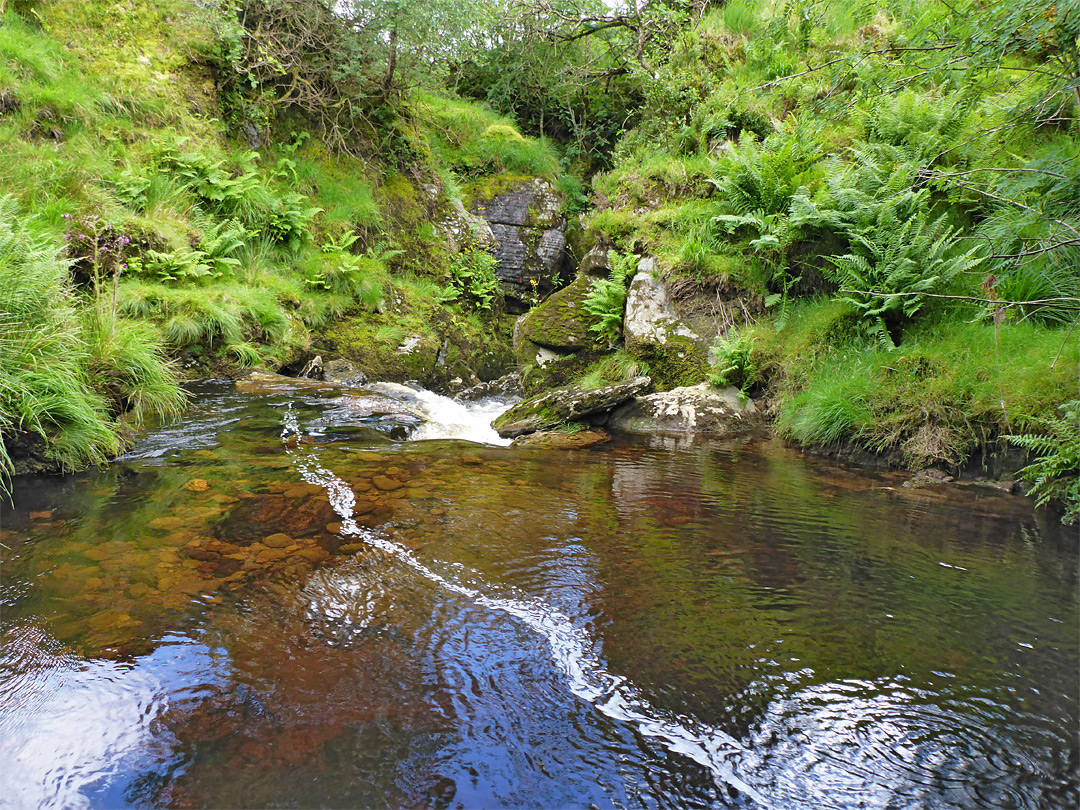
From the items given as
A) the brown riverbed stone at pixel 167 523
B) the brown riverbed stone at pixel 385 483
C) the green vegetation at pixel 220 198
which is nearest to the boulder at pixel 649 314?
the green vegetation at pixel 220 198

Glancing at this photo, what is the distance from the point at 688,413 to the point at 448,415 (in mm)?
3043

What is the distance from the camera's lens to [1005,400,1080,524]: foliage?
364 cm

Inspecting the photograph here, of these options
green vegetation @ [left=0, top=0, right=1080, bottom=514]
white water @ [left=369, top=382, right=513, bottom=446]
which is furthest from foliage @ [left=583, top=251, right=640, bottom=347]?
white water @ [left=369, top=382, right=513, bottom=446]

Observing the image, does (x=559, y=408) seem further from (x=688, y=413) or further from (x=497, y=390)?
(x=497, y=390)

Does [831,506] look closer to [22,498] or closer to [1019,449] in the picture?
[1019,449]

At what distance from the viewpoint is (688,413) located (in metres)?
6.84

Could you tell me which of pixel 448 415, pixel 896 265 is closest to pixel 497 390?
pixel 448 415

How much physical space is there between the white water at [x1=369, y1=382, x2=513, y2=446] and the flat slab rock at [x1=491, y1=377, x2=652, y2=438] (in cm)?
21

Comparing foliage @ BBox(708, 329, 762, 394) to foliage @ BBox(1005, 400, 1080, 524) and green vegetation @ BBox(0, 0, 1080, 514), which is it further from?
foliage @ BBox(1005, 400, 1080, 524)

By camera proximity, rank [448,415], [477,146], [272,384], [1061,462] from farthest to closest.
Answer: [477,146], [448,415], [272,384], [1061,462]

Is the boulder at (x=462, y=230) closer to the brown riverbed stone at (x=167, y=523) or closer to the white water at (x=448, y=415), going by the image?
the white water at (x=448, y=415)

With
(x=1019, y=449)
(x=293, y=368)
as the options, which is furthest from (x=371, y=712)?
(x=293, y=368)

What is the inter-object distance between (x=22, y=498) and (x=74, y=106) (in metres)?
7.29

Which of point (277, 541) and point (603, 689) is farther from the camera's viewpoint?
point (277, 541)
